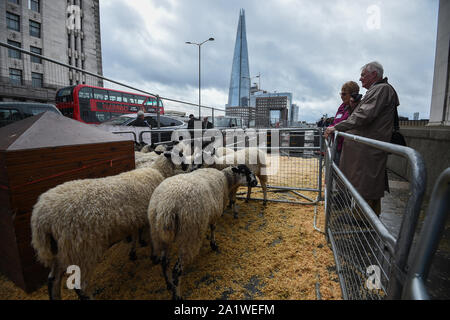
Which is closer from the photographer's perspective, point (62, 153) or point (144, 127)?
point (62, 153)

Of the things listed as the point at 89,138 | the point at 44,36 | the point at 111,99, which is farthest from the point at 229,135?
the point at 44,36

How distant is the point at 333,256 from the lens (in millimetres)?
2691

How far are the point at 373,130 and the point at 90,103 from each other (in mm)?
15707

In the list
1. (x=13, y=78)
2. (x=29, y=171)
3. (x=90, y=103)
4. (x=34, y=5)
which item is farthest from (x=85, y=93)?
(x=34, y=5)

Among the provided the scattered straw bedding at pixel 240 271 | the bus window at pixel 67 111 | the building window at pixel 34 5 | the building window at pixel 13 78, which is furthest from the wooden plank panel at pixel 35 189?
the building window at pixel 34 5

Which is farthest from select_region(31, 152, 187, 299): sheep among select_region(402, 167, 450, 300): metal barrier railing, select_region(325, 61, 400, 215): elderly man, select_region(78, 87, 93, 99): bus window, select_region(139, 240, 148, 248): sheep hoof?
select_region(78, 87, 93, 99): bus window

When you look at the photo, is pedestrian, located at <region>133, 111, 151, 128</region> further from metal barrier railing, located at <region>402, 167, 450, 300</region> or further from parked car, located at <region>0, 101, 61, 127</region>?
metal barrier railing, located at <region>402, 167, 450, 300</region>

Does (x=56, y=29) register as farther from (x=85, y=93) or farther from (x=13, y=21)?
(x=85, y=93)

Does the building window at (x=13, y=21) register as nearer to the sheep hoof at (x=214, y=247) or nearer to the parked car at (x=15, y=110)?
the parked car at (x=15, y=110)

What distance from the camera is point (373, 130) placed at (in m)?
2.78

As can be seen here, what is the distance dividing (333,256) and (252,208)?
1.99 m

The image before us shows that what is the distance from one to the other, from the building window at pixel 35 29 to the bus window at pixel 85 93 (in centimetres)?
2501
